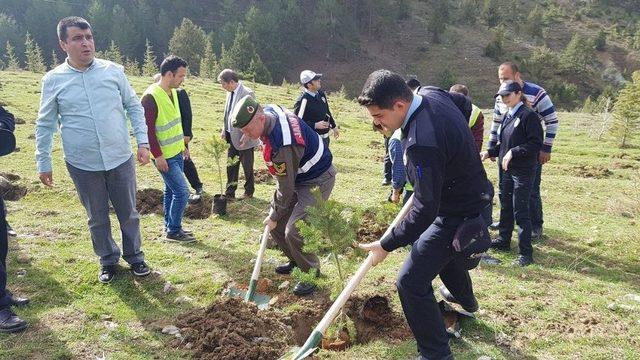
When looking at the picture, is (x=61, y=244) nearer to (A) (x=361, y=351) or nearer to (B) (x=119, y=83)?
(B) (x=119, y=83)

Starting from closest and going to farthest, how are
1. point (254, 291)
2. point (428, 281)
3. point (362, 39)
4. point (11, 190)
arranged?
point (428, 281) < point (254, 291) < point (11, 190) < point (362, 39)

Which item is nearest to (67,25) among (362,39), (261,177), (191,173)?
(191,173)

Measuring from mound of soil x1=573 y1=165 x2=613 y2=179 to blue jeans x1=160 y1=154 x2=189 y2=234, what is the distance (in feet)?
38.0

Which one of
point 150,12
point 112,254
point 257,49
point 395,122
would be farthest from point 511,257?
point 150,12

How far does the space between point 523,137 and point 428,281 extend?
11.2ft

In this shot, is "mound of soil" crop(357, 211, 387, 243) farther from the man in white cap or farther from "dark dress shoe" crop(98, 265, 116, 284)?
"dark dress shoe" crop(98, 265, 116, 284)

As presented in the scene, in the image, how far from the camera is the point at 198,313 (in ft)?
16.0

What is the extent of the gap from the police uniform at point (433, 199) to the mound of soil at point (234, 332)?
4.71 ft

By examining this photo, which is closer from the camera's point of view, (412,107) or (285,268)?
(412,107)

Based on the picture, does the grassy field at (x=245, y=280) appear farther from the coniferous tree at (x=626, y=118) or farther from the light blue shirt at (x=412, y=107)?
the coniferous tree at (x=626, y=118)

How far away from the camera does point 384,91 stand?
3270mm

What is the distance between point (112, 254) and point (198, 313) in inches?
61.6

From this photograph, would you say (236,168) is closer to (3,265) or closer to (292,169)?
(292,169)

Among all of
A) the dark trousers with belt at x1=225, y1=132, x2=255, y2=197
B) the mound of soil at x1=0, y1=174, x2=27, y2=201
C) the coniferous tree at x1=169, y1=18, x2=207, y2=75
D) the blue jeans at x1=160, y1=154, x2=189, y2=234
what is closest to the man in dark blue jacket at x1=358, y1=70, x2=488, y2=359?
the blue jeans at x1=160, y1=154, x2=189, y2=234
